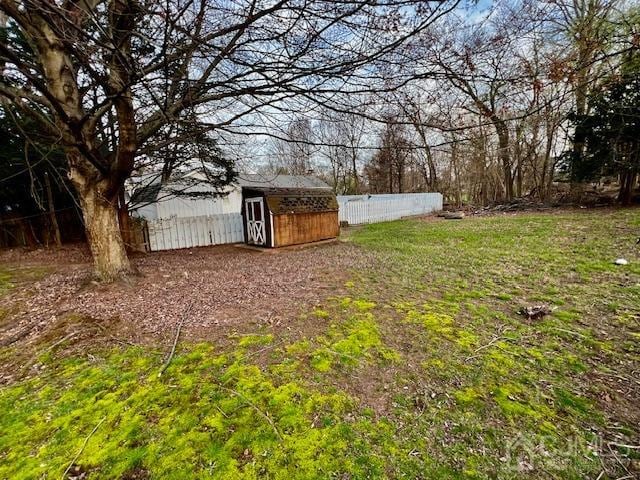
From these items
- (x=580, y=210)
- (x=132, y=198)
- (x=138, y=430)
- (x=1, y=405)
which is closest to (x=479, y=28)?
(x=138, y=430)

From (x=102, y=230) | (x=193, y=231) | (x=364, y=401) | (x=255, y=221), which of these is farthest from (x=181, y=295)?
(x=193, y=231)

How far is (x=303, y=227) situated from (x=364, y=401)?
6.43 meters

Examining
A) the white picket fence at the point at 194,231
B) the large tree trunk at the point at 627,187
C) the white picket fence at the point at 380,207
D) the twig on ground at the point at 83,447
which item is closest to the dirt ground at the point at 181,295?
the twig on ground at the point at 83,447

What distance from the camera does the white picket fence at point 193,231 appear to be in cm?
812

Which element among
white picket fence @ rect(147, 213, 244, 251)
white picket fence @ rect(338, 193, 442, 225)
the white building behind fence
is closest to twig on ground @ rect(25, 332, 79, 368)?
the white building behind fence

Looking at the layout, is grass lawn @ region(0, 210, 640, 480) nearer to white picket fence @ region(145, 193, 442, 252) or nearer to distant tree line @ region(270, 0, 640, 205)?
distant tree line @ region(270, 0, 640, 205)

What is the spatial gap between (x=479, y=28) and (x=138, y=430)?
398cm

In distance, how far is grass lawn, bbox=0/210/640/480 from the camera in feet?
4.99

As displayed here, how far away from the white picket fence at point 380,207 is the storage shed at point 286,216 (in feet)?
12.1

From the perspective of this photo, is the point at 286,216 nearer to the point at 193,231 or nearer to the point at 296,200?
the point at 296,200

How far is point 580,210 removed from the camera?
34.2ft

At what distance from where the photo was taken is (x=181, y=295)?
414cm

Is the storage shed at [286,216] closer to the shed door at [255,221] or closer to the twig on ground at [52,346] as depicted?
the shed door at [255,221]

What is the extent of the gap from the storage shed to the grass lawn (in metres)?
4.47
